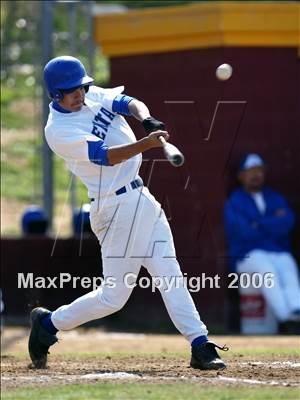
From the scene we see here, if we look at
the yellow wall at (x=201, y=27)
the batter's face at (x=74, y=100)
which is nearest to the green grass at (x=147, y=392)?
the batter's face at (x=74, y=100)

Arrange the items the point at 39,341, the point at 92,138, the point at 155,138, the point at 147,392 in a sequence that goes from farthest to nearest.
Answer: the point at 39,341
the point at 92,138
the point at 155,138
the point at 147,392

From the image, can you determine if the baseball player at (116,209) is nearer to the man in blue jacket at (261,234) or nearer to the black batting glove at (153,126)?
the black batting glove at (153,126)

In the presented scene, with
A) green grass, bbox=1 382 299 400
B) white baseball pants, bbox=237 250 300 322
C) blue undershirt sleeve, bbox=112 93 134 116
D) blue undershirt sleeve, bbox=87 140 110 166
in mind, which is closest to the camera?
green grass, bbox=1 382 299 400

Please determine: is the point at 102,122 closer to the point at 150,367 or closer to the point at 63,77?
the point at 63,77

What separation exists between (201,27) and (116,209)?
5445 mm

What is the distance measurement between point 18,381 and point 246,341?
4.84 metres

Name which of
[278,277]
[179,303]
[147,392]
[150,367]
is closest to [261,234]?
[278,277]

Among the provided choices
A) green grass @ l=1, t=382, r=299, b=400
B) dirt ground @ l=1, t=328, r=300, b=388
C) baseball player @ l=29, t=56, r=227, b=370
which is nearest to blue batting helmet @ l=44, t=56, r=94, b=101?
baseball player @ l=29, t=56, r=227, b=370

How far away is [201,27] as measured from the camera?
1170cm

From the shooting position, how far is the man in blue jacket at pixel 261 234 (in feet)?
36.7

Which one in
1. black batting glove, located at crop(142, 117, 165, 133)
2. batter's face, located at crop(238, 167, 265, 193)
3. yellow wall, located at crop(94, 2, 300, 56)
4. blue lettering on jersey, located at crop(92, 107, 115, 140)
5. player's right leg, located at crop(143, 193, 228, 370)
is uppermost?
yellow wall, located at crop(94, 2, 300, 56)

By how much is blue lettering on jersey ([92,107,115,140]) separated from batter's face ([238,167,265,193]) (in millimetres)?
4808

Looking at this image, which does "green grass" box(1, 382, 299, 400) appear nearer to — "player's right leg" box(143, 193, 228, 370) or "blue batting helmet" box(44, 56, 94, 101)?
"player's right leg" box(143, 193, 228, 370)

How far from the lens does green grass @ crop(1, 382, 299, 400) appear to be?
5457 millimetres
